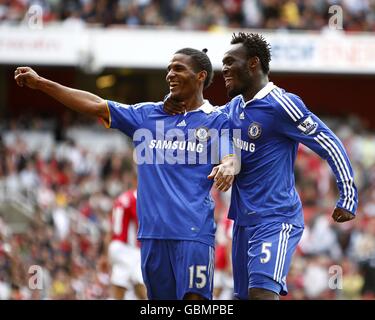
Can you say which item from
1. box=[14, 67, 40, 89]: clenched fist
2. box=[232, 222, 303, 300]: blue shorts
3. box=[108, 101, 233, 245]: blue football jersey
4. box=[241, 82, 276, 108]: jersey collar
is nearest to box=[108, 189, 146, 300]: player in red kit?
box=[232, 222, 303, 300]: blue shorts

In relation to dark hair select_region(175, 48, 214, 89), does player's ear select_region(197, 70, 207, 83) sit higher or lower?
lower

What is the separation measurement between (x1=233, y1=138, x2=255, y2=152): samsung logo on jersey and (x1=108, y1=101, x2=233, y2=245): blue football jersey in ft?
0.94

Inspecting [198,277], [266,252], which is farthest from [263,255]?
[198,277]

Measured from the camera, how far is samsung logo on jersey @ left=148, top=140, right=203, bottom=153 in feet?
28.9

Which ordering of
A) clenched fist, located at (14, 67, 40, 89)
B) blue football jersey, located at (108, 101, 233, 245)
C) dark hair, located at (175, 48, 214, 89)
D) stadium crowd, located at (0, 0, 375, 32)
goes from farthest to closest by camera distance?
stadium crowd, located at (0, 0, 375, 32) → dark hair, located at (175, 48, 214, 89) → blue football jersey, located at (108, 101, 233, 245) → clenched fist, located at (14, 67, 40, 89)

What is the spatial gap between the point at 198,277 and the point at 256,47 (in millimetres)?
2025

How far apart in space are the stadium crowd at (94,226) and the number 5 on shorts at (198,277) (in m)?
5.50

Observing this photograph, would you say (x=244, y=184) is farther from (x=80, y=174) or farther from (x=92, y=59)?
(x=92, y=59)

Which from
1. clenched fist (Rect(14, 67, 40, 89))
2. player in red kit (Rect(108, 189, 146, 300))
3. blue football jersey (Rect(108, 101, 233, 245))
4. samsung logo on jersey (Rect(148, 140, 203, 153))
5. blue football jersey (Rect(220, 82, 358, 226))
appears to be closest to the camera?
clenched fist (Rect(14, 67, 40, 89))

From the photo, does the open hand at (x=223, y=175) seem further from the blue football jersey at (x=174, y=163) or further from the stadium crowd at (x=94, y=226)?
the stadium crowd at (x=94, y=226)

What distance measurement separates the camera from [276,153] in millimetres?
9164

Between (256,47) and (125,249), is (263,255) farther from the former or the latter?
(125,249)

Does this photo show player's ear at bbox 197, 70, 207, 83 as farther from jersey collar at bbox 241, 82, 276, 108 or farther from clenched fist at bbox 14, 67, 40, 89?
clenched fist at bbox 14, 67, 40, 89

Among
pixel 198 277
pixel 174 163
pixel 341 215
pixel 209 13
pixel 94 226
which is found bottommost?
pixel 198 277
